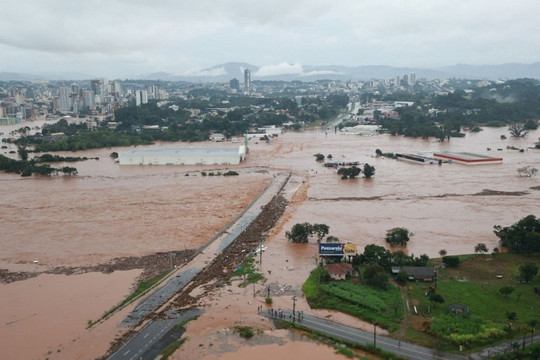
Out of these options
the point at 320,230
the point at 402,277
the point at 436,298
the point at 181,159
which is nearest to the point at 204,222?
the point at 320,230

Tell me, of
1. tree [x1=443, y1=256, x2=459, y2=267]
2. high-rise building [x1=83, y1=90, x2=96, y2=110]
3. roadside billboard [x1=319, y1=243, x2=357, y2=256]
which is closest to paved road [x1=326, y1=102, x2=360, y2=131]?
high-rise building [x1=83, y1=90, x2=96, y2=110]

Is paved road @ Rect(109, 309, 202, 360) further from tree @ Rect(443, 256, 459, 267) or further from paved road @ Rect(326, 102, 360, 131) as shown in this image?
paved road @ Rect(326, 102, 360, 131)

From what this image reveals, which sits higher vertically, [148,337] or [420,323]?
[420,323]

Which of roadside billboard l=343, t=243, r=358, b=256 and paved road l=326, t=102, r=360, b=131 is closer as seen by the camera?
roadside billboard l=343, t=243, r=358, b=256

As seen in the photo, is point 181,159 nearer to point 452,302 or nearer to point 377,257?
point 377,257

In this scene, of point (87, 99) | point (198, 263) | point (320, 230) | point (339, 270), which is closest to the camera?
point (339, 270)

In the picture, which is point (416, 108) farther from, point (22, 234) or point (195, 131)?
point (22, 234)

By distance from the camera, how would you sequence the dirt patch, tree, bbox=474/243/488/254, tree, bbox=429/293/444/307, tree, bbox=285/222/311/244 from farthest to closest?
tree, bbox=285/222/311/244
tree, bbox=474/243/488/254
tree, bbox=429/293/444/307
the dirt patch

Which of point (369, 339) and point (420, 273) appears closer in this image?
point (369, 339)
